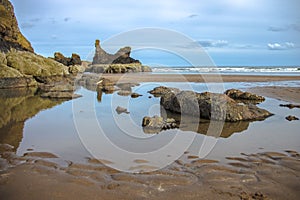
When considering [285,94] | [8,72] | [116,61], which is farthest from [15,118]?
[116,61]

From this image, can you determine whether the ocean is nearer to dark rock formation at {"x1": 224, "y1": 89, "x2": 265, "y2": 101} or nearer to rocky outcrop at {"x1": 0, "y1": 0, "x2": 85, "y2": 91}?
rocky outcrop at {"x1": 0, "y1": 0, "x2": 85, "y2": 91}

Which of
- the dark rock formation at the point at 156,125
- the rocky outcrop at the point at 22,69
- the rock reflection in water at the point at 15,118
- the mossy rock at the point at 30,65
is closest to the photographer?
the rock reflection in water at the point at 15,118

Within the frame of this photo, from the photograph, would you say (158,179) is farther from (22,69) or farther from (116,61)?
(116,61)

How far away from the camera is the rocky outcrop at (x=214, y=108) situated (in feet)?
24.9

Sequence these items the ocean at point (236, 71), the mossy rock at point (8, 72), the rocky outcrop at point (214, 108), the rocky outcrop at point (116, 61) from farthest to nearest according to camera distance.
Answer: the rocky outcrop at point (116, 61) < the ocean at point (236, 71) < the mossy rock at point (8, 72) < the rocky outcrop at point (214, 108)

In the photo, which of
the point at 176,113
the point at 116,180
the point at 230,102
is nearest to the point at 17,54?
the point at 176,113

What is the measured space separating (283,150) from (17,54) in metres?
20.8

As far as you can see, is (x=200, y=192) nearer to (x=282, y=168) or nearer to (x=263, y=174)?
(x=263, y=174)

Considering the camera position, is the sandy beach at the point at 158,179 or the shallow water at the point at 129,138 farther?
the shallow water at the point at 129,138

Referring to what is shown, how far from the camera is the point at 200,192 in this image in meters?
3.31

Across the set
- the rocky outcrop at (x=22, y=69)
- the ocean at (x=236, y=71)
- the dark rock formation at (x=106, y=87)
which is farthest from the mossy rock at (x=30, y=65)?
the ocean at (x=236, y=71)

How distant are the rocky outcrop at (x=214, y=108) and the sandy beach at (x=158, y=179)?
9.83ft

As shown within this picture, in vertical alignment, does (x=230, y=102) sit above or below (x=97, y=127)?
above

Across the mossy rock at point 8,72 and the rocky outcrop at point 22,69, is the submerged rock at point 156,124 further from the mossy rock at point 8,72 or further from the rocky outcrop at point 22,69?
the mossy rock at point 8,72
